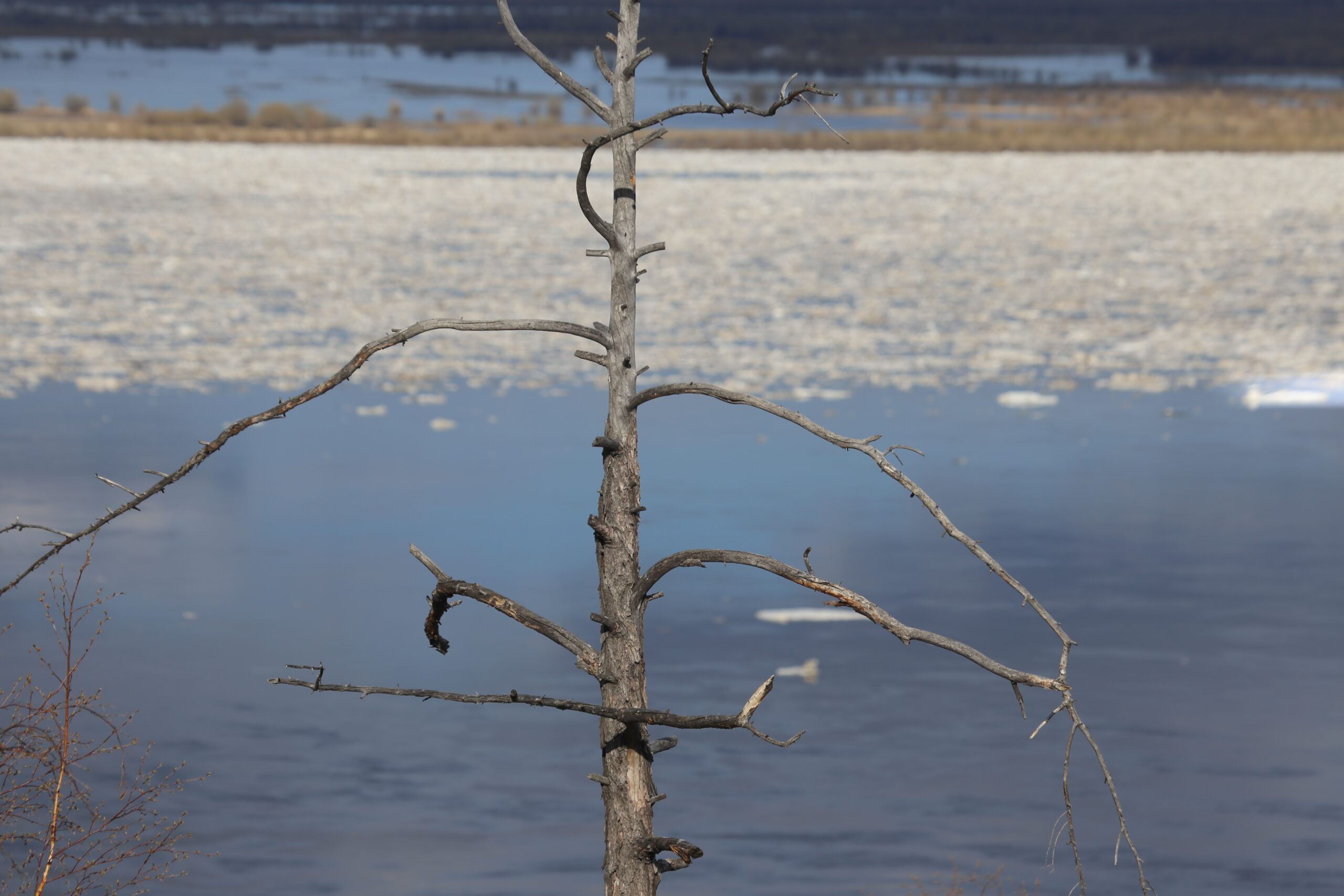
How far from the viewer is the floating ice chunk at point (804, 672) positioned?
11312 millimetres

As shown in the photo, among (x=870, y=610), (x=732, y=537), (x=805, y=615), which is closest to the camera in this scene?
(x=870, y=610)

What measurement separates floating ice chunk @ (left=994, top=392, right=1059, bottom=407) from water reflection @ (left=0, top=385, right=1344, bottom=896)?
145 millimetres

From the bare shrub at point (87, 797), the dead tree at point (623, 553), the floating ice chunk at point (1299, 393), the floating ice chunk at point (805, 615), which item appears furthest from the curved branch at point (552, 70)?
the floating ice chunk at point (1299, 393)

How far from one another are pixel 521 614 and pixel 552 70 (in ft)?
Result: 5.24

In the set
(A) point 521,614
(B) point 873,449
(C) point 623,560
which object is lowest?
(A) point 521,614

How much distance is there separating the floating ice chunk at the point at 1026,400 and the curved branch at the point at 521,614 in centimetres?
1480

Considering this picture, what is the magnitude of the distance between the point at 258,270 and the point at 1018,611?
59.2 ft

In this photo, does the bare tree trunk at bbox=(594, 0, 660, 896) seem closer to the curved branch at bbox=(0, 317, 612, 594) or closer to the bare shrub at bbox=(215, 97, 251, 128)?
the curved branch at bbox=(0, 317, 612, 594)

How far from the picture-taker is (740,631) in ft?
40.4

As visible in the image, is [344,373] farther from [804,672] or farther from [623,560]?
[804,672]

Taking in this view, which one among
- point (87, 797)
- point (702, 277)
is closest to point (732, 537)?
point (87, 797)

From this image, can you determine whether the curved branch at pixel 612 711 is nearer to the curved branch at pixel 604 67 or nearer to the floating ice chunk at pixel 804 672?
the curved branch at pixel 604 67

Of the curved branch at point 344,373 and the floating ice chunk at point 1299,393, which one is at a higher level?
the curved branch at point 344,373

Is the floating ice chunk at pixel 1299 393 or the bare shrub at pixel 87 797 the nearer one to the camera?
the bare shrub at pixel 87 797
